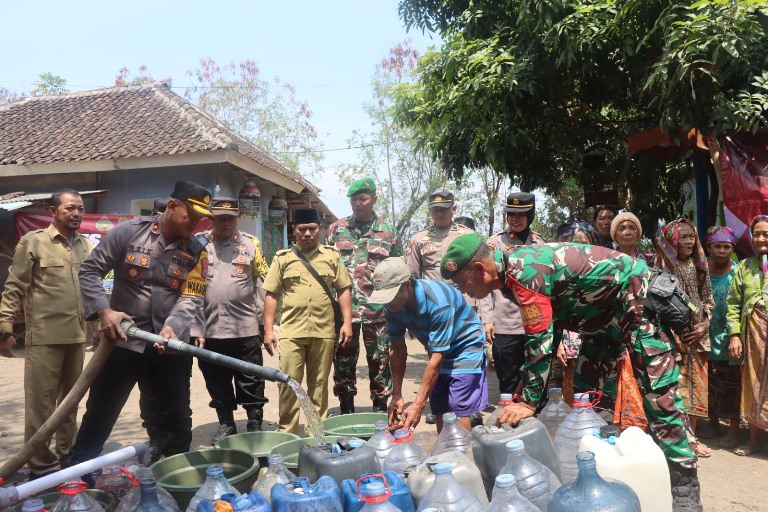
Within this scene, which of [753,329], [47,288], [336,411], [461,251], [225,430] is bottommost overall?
[336,411]

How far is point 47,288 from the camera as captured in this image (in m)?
4.84

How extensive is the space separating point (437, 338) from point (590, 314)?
0.86m

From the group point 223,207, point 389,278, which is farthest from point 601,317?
point 223,207

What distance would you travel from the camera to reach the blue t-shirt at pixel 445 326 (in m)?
3.73

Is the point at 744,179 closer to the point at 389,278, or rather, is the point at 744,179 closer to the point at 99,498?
the point at 389,278

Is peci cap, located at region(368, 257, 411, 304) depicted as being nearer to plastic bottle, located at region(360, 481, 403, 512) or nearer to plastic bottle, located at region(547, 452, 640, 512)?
plastic bottle, located at region(360, 481, 403, 512)

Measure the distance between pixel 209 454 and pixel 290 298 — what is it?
2.03 m

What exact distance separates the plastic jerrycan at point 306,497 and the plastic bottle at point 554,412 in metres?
1.52

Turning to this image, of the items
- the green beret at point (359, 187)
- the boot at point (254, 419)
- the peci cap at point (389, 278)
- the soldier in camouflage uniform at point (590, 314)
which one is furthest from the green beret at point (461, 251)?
the boot at point (254, 419)

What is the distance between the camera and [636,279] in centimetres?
346

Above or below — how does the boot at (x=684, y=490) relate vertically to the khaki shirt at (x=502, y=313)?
below

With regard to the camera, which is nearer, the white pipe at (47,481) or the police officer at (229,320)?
the white pipe at (47,481)

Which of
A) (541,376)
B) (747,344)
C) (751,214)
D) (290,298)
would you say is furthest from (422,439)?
(751,214)

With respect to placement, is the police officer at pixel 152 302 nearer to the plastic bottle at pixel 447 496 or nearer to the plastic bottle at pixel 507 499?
the plastic bottle at pixel 447 496
